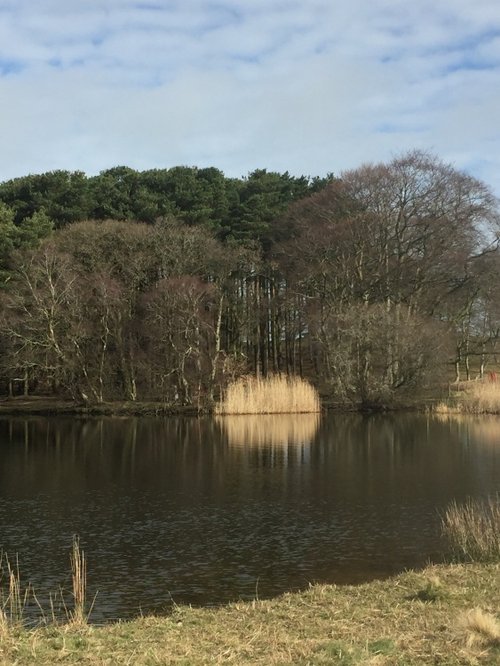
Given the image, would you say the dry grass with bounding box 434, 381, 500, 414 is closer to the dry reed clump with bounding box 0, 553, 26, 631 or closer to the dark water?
the dark water

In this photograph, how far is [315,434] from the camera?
99.9 ft

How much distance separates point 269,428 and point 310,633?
25528 millimetres

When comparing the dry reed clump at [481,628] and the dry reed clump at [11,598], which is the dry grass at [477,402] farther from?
the dry reed clump at [481,628]

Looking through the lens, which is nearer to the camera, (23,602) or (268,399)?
(23,602)

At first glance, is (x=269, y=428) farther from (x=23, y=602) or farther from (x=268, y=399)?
(x=23, y=602)

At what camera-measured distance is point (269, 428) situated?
32469mm

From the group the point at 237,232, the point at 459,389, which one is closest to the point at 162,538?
the point at 459,389

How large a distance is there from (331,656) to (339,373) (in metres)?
35.7

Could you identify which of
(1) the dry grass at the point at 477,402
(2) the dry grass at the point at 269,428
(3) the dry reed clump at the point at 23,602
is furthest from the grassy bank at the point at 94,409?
(3) the dry reed clump at the point at 23,602

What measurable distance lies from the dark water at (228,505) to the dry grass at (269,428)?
0.78ft

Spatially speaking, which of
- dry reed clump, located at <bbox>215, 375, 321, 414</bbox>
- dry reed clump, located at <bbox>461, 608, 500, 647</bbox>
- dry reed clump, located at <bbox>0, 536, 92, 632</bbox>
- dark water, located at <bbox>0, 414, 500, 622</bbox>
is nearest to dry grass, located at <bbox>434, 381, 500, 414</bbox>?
dark water, located at <bbox>0, 414, 500, 622</bbox>

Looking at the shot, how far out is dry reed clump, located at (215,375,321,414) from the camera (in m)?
38.3

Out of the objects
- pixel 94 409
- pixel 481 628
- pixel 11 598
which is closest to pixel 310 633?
pixel 481 628

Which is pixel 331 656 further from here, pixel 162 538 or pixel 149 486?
pixel 149 486
